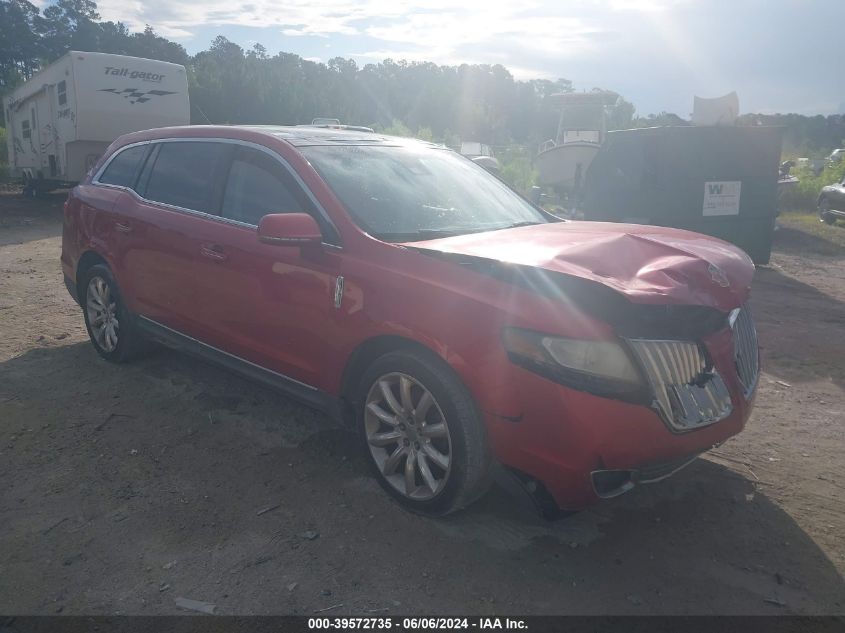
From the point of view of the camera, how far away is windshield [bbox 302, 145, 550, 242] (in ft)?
12.5

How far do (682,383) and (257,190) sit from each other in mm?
2589

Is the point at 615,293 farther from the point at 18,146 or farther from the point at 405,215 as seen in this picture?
the point at 18,146

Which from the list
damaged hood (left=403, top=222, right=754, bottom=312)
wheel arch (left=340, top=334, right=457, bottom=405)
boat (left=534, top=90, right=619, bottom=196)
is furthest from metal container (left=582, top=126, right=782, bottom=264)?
boat (left=534, top=90, right=619, bottom=196)

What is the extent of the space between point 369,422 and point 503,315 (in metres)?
0.99

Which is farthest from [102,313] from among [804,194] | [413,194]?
[804,194]

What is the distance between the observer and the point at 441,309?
316 cm

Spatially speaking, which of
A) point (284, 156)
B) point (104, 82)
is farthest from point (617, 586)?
point (104, 82)

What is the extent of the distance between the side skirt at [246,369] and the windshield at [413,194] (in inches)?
A: 36.6

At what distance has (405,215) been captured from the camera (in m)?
3.89

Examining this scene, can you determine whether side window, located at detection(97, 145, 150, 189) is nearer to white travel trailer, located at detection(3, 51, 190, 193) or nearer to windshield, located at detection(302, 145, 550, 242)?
windshield, located at detection(302, 145, 550, 242)

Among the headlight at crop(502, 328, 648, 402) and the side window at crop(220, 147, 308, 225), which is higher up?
the side window at crop(220, 147, 308, 225)

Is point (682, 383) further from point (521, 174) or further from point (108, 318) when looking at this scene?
point (521, 174)

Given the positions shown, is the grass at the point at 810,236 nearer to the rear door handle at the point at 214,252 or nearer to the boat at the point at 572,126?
the boat at the point at 572,126

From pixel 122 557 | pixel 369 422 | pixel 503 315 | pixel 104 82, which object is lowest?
pixel 122 557
